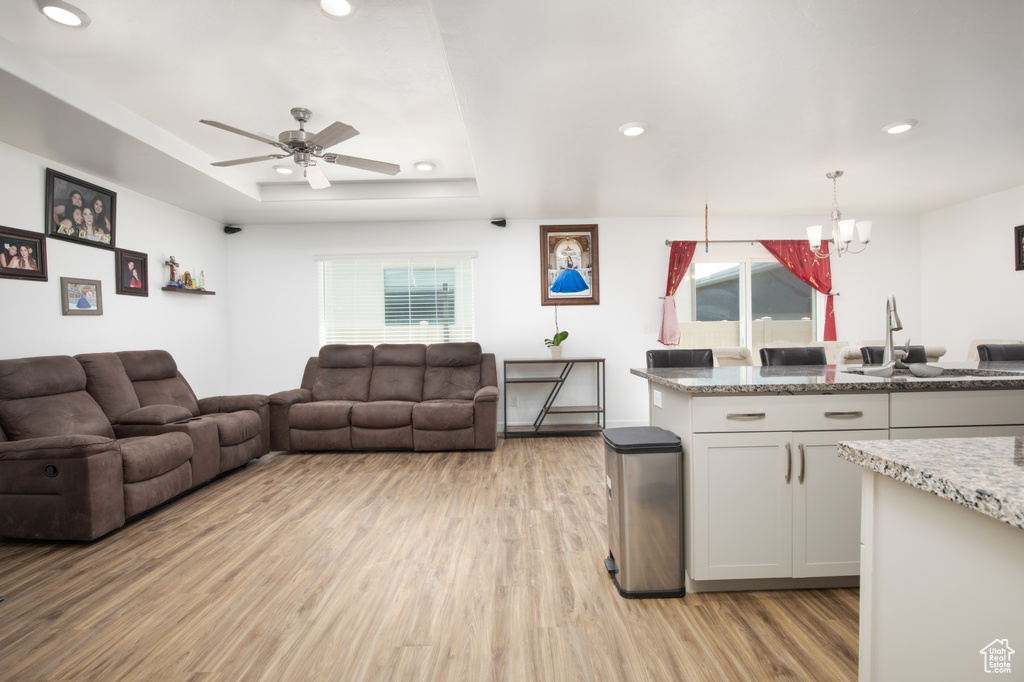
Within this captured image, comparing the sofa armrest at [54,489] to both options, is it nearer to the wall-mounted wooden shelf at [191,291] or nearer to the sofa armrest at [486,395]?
the wall-mounted wooden shelf at [191,291]

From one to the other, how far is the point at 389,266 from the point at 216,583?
3970mm

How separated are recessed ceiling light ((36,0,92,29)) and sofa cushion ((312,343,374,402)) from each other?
334cm

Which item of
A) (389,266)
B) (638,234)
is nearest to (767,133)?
(638,234)

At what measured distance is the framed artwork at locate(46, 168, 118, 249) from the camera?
11.2 feet

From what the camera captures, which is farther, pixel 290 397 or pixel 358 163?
pixel 290 397

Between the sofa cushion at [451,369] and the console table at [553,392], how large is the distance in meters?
0.36

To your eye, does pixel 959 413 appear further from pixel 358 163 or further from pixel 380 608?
pixel 358 163

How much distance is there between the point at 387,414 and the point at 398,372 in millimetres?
726

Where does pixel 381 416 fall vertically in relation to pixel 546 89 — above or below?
below

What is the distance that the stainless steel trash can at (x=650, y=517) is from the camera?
192 cm

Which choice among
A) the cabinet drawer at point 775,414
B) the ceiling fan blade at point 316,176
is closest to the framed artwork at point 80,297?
the ceiling fan blade at point 316,176

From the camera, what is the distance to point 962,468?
743 millimetres

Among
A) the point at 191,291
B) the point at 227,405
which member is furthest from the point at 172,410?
the point at 191,291

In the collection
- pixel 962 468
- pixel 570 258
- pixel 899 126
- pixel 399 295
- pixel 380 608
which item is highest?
pixel 899 126
